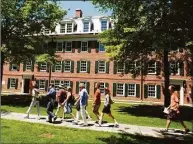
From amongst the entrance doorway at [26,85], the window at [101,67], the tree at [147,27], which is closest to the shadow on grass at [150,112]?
the tree at [147,27]

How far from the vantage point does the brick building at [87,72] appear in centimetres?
3572

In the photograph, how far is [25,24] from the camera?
25250mm

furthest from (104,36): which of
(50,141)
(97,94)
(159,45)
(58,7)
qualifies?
(50,141)

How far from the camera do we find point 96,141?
34.6 ft

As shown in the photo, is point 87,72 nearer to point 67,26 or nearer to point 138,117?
point 67,26

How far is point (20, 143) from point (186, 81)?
2766 cm

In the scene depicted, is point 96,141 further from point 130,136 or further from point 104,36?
point 104,36

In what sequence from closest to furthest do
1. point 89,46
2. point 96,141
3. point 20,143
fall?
point 20,143 < point 96,141 < point 89,46

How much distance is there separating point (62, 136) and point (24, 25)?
16.1 m

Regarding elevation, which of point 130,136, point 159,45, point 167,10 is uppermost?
point 167,10

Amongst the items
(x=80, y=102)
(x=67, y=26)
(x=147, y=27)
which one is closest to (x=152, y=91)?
(x=67, y=26)

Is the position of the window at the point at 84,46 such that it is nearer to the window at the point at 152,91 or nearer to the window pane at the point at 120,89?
the window pane at the point at 120,89

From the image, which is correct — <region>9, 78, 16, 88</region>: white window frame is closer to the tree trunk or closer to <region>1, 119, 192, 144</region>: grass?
the tree trunk

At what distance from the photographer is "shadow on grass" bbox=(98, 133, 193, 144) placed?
10836 mm
